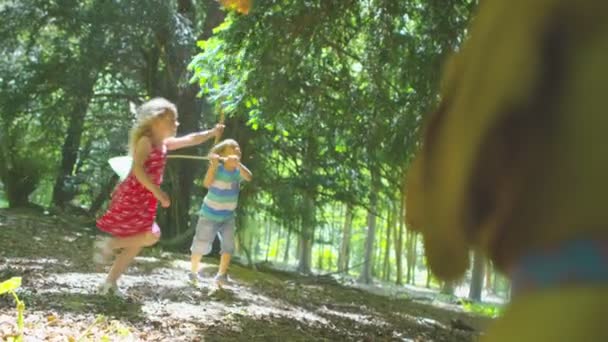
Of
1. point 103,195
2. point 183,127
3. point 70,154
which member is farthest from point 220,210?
point 70,154

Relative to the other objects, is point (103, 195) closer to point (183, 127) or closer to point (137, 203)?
point (183, 127)

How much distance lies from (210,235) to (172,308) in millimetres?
1689

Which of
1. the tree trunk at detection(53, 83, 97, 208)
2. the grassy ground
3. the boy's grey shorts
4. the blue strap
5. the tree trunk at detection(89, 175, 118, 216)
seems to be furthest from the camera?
the tree trunk at detection(89, 175, 118, 216)

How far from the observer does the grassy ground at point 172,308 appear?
402 centimetres

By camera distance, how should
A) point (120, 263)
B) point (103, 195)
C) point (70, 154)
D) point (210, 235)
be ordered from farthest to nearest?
point (70, 154), point (103, 195), point (210, 235), point (120, 263)

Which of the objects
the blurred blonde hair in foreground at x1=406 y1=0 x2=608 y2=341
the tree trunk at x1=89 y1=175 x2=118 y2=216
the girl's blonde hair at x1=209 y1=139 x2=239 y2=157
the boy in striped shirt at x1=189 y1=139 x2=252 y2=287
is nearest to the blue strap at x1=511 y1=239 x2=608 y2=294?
the blurred blonde hair in foreground at x1=406 y1=0 x2=608 y2=341

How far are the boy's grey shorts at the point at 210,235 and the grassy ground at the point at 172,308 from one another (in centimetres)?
38

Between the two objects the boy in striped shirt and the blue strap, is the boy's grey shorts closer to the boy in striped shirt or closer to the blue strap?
the boy in striped shirt

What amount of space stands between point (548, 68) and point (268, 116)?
205 inches

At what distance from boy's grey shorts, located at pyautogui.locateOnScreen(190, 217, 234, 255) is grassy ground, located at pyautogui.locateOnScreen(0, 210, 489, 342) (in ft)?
1.25

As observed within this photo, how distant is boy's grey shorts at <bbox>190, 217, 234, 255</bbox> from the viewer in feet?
20.9

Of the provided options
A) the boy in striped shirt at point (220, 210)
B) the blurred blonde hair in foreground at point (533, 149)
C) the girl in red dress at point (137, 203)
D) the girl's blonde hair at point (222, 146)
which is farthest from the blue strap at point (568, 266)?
the girl's blonde hair at point (222, 146)

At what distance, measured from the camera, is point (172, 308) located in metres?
4.77

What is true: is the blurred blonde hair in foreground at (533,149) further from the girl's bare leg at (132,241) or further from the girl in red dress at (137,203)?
the girl's bare leg at (132,241)
